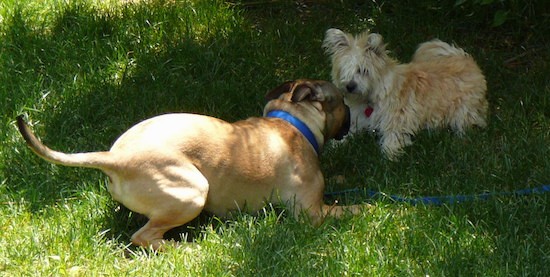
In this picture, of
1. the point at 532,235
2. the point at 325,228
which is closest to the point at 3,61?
the point at 325,228

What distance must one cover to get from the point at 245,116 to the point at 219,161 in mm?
1337

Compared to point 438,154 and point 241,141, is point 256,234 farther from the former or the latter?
point 438,154

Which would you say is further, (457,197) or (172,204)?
(457,197)

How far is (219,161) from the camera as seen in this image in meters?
4.81

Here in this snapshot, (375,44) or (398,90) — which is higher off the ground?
(375,44)

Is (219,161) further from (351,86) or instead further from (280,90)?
(351,86)

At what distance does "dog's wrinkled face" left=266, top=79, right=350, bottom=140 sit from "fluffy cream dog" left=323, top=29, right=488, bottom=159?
1.26 ft

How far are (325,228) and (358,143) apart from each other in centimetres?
118

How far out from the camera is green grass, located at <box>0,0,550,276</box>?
4484mm

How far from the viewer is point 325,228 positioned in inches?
186

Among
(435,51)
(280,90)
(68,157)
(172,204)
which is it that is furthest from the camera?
(435,51)

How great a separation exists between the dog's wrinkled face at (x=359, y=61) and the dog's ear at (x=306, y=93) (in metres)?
0.51

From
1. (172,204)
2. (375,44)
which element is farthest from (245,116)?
(172,204)

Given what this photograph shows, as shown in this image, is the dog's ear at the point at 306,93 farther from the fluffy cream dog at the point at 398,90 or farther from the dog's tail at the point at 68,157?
the dog's tail at the point at 68,157
